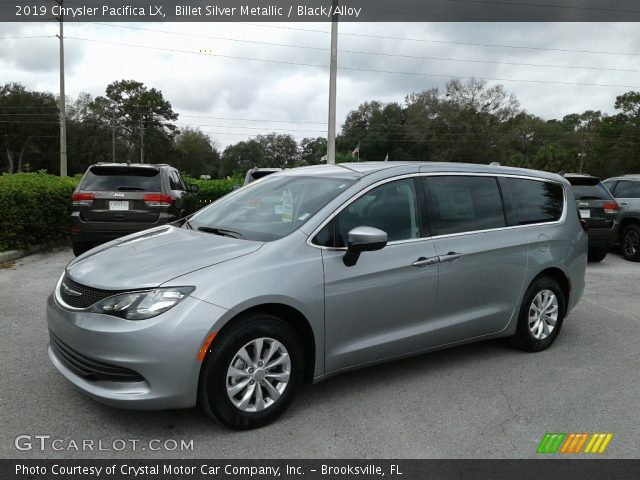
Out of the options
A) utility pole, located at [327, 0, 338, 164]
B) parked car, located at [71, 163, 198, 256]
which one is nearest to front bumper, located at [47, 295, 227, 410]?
parked car, located at [71, 163, 198, 256]

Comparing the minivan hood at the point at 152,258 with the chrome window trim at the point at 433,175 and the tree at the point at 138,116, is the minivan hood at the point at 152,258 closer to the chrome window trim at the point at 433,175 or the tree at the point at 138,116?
the chrome window trim at the point at 433,175

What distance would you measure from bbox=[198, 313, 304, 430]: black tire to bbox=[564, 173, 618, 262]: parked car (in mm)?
8420

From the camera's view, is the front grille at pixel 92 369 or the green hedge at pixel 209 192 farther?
the green hedge at pixel 209 192

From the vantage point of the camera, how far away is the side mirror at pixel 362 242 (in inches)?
142

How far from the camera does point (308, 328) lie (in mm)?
3617

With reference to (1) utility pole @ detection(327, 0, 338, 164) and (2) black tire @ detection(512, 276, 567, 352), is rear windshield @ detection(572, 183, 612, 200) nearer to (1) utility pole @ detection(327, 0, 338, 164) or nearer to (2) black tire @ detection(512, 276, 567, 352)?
(2) black tire @ detection(512, 276, 567, 352)

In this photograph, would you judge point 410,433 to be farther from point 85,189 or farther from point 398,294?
point 85,189

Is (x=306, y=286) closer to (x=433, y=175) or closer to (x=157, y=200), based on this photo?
(x=433, y=175)

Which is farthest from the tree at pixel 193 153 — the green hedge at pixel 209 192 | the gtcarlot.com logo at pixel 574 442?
the gtcarlot.com logo at pixel 574 442

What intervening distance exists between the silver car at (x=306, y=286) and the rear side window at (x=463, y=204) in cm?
1

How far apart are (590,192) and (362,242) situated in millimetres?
8591

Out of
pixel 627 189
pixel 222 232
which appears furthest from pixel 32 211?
A: pixel 627 189

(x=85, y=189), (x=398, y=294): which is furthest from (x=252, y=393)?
(x=85, y=189)

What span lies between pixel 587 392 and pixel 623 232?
8.63 m
